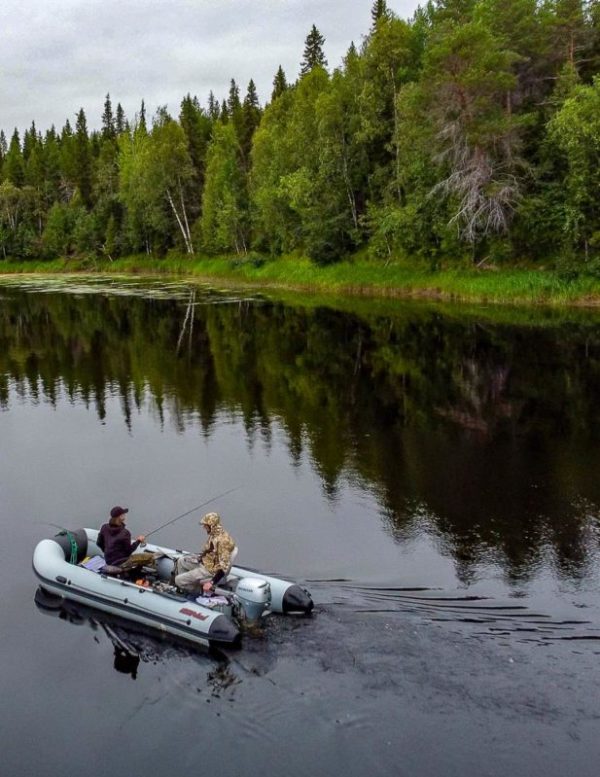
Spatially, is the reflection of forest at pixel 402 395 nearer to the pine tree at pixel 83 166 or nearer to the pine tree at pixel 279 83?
the pine tree at pixel 279 83

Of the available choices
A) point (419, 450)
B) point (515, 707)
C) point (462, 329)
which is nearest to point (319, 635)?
point (515, 707)

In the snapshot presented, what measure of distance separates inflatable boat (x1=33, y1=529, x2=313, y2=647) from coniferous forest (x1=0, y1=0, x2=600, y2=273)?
114 feet

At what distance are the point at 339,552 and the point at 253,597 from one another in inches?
124

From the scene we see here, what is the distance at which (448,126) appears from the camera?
43938mm

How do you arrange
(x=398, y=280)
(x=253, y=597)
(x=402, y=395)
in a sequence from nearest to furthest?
(x=253, y=597), (x=402, y=395), (x=398, y=280)

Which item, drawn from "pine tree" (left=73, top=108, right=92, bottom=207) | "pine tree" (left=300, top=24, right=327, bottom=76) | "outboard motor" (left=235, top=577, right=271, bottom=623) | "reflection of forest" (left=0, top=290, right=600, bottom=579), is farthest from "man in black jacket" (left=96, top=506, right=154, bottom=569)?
"pine tree" (left=73, top=108, right=92, bottom=207)

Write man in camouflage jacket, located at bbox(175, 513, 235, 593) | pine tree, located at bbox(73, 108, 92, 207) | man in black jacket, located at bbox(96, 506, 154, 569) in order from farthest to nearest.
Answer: pine tree, located at bbox(73, 108, 92, 207) → man in black jacket, located at bbox(96, 506, 154, 569) → man in camouflage jacket, located at bbox(175, 513, 235, 593)

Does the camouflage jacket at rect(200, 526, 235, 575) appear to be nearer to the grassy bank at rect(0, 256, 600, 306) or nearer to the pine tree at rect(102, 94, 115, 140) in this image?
the grassy bank at rect(0, 256, 600, 306)

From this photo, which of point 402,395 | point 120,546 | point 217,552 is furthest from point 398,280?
point 217,552

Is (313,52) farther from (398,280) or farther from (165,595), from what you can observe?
(165,595)

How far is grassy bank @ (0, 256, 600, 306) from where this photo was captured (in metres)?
42.4

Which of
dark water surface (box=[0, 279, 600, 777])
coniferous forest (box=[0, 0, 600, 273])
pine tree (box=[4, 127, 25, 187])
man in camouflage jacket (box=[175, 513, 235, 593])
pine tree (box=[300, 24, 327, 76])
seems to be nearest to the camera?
→ dark water surface (box=[0, 279, 600, 777])

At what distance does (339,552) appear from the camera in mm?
13484

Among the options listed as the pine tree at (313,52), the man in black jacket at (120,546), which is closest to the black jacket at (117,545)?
the man in black jacket at (120,546)
